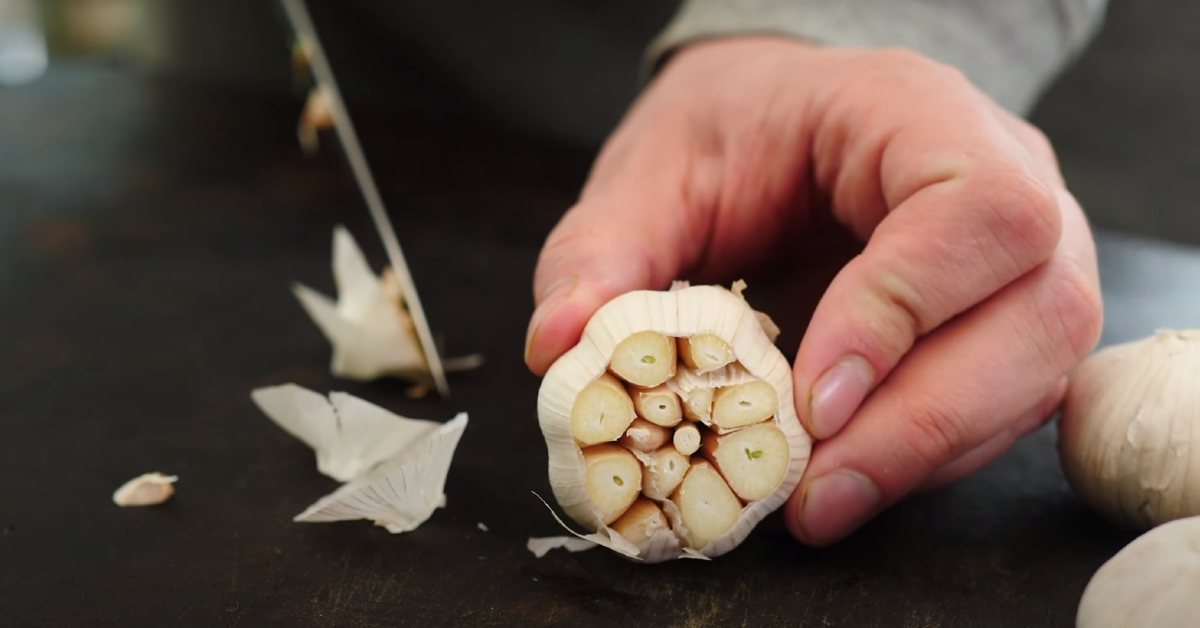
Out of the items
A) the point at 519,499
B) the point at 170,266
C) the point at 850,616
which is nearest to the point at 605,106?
the point at 170,266

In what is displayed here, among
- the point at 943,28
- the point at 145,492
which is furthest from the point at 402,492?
the point at 943,28

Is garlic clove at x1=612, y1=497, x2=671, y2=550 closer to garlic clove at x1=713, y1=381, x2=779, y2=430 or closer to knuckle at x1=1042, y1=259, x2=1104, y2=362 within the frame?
garlic clove at x1=713, y1=381, x2=779, y2=430

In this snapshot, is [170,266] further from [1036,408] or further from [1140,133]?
[1140,133]

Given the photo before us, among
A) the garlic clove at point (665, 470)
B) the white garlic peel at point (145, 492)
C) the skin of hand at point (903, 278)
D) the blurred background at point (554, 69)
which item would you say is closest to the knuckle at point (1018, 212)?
the skin of hand at point (903, 278)

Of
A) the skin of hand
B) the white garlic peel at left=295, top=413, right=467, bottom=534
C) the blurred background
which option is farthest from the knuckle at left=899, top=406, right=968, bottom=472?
the blurred background

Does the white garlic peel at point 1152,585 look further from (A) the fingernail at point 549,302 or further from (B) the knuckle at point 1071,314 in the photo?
(A) the fingernail at point 549,302

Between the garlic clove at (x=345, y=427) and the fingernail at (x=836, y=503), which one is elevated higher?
the garlic clove at (x=345, y=427)
